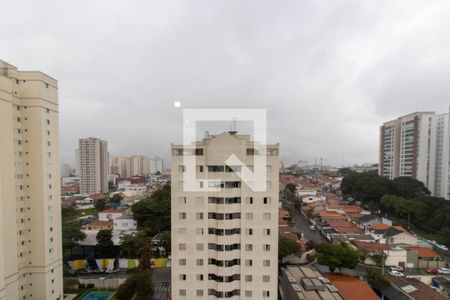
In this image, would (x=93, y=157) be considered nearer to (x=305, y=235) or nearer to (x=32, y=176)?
(x=32, y=176)

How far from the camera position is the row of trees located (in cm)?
838

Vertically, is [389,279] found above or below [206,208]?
below

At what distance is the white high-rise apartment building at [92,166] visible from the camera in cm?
1620

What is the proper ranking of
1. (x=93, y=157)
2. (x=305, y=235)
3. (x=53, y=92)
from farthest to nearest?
(x=93, y=157) < (x=305, y=235) < (x=53, y=92)

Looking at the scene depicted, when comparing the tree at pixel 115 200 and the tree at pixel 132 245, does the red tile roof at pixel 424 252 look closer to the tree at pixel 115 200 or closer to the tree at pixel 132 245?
the tree at pixel 132 245

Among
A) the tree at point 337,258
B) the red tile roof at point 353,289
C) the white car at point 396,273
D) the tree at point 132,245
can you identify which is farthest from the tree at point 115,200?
the white car at point 396,273

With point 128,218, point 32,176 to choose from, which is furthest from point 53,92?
point 128,218

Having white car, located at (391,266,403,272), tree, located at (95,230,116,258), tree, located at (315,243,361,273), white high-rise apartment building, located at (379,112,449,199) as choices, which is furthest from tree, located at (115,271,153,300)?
white high-rise apartment building, located at (379,112,449,199)

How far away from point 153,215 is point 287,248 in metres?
4.39

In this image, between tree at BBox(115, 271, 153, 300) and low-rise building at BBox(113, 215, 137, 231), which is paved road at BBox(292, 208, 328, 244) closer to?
tree at BBox(115, 271, 153, 300)

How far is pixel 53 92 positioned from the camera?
16.0 ft

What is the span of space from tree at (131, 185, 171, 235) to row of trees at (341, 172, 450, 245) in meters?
8.31

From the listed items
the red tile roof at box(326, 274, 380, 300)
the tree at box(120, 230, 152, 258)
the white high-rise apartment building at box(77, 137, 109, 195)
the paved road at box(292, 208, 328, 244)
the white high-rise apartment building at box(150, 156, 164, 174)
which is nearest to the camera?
the red tile roof at box(326, 274, 380, 300)

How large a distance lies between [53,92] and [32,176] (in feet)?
5.45
